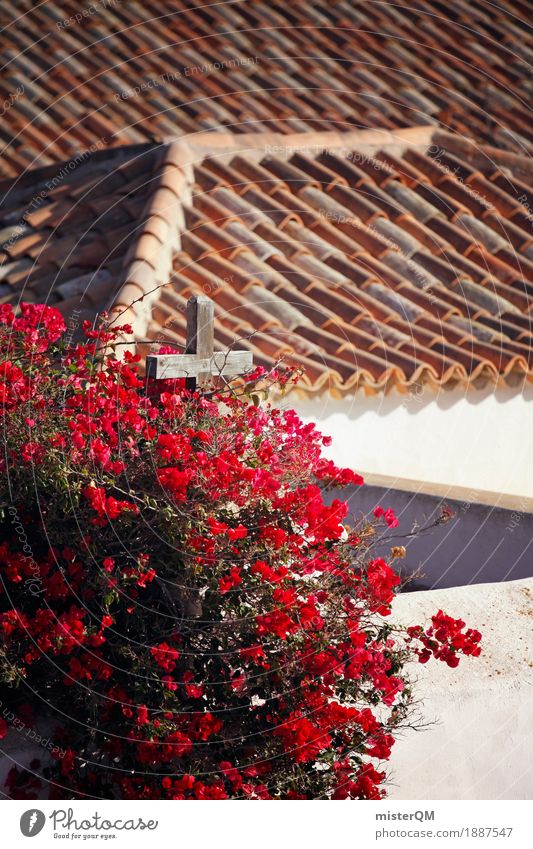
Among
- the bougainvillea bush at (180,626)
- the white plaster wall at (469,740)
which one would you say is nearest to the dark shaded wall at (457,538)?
the white plaster wall at (469,740)

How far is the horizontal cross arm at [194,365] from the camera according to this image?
10.9 ft

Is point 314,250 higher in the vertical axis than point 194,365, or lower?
higher

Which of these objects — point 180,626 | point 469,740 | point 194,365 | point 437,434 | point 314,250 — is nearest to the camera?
point 180,626

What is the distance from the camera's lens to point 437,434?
5.50 m

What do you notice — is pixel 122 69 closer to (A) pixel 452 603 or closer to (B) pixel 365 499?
(B) pixel 365 499

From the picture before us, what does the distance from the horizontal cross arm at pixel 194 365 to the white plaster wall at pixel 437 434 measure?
1.26m

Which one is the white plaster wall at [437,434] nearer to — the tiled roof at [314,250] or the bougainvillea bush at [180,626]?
the tiled roof at [314,250]

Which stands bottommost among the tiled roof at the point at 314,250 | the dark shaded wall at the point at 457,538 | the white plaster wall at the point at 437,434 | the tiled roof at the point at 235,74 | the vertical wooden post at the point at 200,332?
the dark shaded wall at the point at 457,538

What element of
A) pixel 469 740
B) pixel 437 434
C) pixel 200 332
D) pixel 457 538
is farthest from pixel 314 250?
pixel 469 740

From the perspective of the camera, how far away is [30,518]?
3049 mm

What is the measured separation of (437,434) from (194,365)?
2.36 meters

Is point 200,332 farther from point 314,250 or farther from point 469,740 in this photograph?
point 314,250
